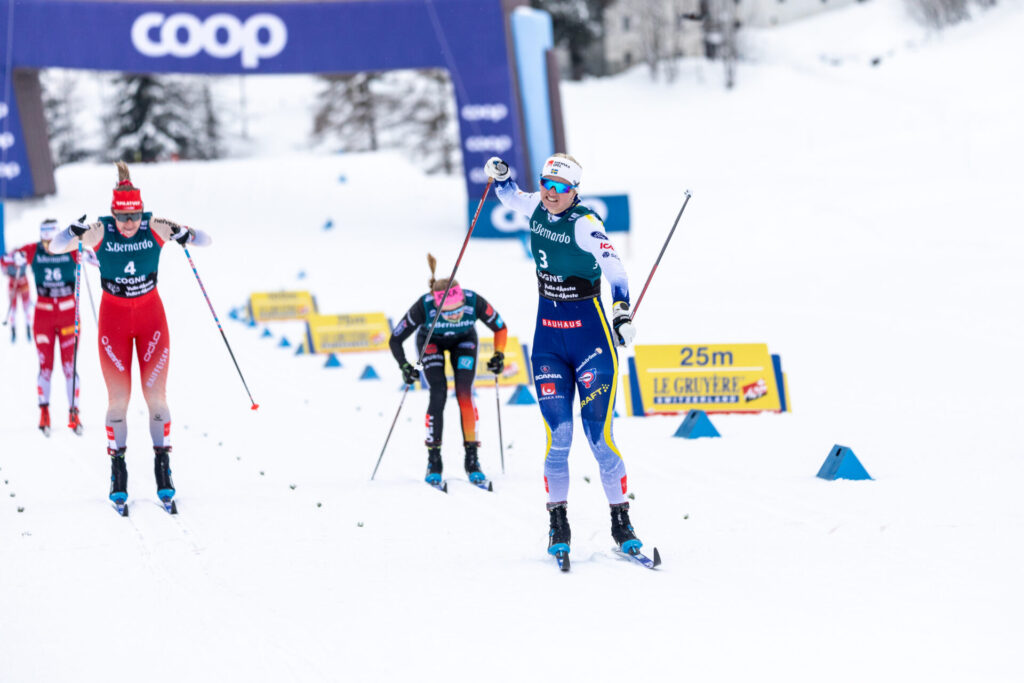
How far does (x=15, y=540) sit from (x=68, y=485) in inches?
64.0

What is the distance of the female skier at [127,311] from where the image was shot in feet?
23.4

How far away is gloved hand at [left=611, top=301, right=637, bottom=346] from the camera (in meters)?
5.63

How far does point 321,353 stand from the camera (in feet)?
51.3

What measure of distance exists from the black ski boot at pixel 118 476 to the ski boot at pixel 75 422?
308 cm

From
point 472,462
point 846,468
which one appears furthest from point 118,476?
point 846,468

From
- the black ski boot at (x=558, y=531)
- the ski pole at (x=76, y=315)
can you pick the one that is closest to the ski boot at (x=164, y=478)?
the ski pole at (x=76, y=315)

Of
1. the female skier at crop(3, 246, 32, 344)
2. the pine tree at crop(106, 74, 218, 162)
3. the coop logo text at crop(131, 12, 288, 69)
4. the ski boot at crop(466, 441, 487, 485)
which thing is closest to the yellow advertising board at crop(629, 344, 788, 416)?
the ski boot at crop(466, 441, 487, 485)

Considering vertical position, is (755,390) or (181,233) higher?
(181,233)

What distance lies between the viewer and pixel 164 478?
24.0ft

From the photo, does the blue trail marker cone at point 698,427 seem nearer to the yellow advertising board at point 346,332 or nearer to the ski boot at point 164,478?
the ski boot at point 164,478

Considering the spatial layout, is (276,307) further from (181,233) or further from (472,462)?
(181,233)

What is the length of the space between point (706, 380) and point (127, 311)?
18.2 feet

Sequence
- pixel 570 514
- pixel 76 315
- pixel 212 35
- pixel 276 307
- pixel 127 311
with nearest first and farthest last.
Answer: pixel 570 514, pixel 127 311, pixel 76 315, pixel 276 307, pixel 212 35


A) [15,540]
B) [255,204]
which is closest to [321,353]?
[15,540]
